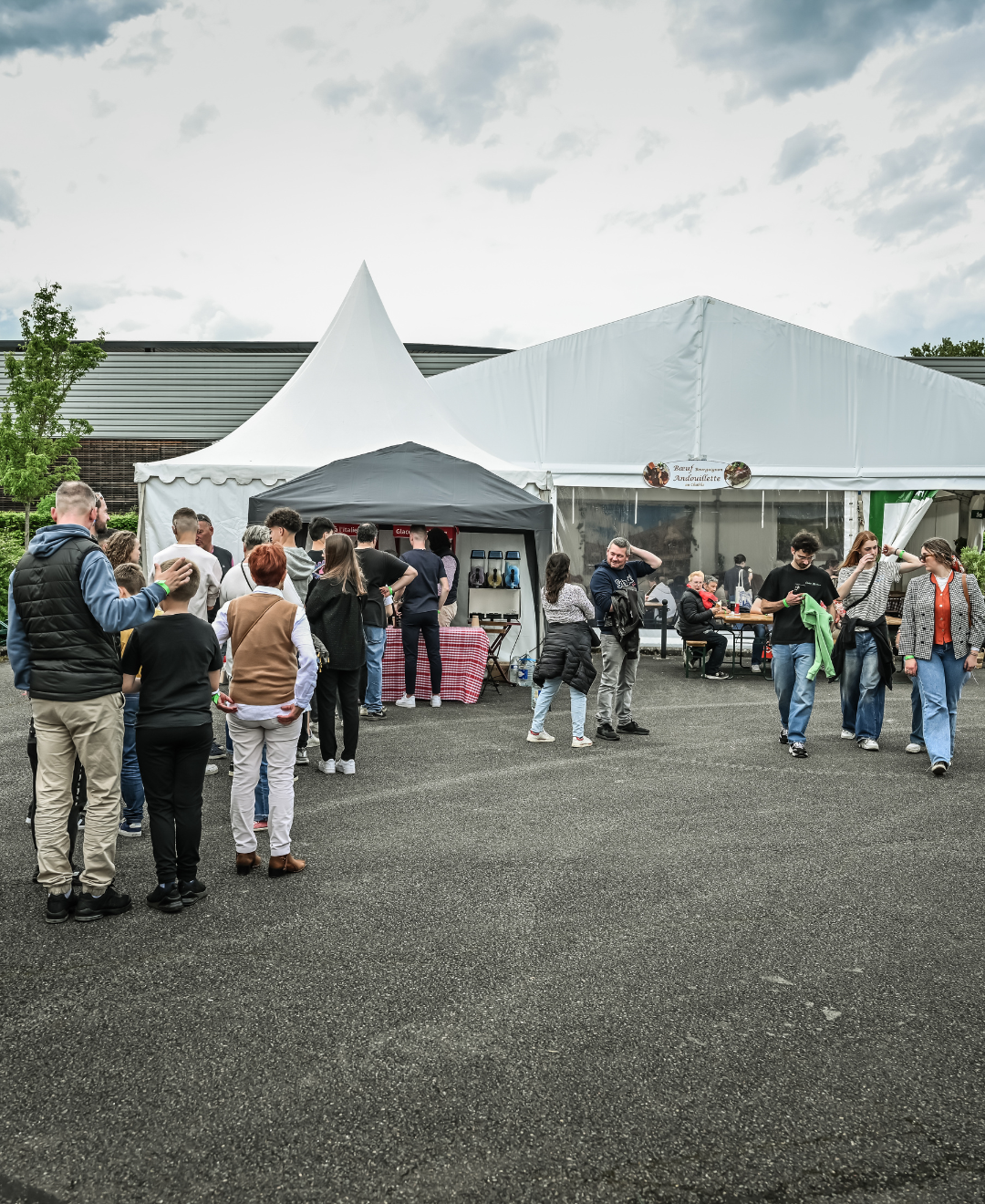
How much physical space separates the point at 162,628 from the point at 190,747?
0.53 meters

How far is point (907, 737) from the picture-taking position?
348 inches

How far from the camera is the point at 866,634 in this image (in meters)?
8.25

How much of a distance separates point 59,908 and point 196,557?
2.94 meters

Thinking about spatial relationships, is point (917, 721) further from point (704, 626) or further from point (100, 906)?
point (100, 906)

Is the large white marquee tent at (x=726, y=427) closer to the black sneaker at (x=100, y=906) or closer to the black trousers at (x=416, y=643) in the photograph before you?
the black trousers at (x=416, y=643)

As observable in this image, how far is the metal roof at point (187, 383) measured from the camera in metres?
22.8

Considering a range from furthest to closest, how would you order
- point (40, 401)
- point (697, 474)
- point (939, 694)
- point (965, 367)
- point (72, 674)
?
point (965, 367), point (40, 401), point (697, 474), point (939, 694), point (72, 674)

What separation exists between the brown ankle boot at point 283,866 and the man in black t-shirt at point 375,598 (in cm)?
462

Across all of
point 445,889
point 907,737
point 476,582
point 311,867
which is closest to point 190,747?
point 311,867

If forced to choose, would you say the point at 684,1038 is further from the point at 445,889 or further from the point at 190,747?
the point at 190,747

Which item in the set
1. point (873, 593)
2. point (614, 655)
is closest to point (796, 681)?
point (873, 593)

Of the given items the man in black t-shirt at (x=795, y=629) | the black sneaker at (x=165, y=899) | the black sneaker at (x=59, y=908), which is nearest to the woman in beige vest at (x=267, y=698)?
the black sneaker at (x=165, y=899)

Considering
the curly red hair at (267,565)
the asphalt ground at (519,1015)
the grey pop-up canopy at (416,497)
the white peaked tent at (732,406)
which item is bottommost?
the asphalt ground at (519,1015)

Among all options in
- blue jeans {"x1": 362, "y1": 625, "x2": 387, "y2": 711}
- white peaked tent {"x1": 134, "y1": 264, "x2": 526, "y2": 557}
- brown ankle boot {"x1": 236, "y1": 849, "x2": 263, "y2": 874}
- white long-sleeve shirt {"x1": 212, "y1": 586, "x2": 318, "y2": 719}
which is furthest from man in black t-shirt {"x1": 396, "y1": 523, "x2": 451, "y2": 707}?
brown ankle boot {"x1": 236, "y1": 849, "x2": 263, "y2": 874}
